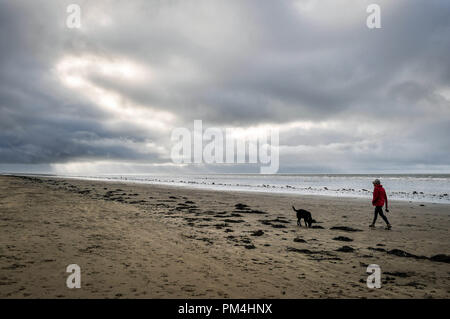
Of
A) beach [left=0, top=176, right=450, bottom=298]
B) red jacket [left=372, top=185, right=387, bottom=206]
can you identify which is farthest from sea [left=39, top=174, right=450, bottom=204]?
beach [left=0, top=176, right=450, bottom=298]

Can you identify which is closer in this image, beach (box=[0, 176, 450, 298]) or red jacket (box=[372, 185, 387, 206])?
beach (box=[0, 176, 450, 298])

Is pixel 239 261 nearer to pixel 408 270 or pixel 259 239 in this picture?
pixel 259 239

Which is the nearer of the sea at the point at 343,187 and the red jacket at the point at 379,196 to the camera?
the red jacket at the point at 379,196

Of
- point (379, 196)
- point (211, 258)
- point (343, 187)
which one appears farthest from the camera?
point (343, 187)

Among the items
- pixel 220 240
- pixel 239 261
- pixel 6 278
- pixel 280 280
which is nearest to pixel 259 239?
pixel 220 240

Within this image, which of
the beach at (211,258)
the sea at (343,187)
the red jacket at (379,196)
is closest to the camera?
the beach at (211,258)

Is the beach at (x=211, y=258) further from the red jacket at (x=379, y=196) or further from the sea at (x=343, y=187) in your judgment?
the sea at (x=343, y=187)

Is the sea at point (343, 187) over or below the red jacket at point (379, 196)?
below

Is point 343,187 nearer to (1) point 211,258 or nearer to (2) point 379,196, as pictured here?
(2) point 379,196

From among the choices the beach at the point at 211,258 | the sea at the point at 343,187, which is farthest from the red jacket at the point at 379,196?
the sea at the point at 343,187

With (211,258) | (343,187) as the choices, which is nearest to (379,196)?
(211,258)

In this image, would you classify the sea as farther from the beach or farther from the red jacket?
the beach

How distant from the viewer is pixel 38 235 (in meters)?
10.0
